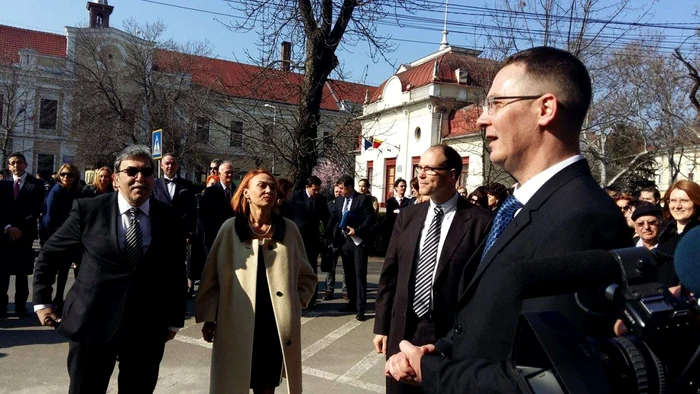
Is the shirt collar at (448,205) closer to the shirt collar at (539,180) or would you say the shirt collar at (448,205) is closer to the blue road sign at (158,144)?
the shirt collar at (539,180)

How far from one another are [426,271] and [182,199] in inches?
217

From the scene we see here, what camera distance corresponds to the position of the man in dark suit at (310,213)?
873cm

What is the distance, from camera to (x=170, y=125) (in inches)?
1082

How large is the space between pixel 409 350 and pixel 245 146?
10.6 metres

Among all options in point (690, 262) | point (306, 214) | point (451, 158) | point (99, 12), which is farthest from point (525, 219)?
point (99, 12)

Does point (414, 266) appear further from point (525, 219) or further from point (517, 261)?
point (517, 261)

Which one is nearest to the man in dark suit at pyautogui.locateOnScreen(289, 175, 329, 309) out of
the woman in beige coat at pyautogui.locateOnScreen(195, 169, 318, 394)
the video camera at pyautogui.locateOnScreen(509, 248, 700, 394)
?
the woman in beige coat at pyautogui.locateOnScreen(195, 169, 318, 394)

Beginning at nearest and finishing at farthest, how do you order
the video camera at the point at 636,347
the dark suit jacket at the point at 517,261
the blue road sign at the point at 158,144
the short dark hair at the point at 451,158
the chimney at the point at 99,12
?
1. the video camera at the point at 636,347
2. the dark suit jacket at the point at 517,261
3. the short dark hair at the point at 451,158
4. the blue road sign at the point at 158,144
5. the chimney at the point at 99,12

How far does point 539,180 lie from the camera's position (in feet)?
6.04

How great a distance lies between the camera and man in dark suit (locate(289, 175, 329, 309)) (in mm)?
8734

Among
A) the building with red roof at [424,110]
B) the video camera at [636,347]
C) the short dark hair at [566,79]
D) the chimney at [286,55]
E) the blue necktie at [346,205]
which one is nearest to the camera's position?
the video camera at [636,347]

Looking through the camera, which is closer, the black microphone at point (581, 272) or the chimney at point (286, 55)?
the black microphone at point (581, 272)

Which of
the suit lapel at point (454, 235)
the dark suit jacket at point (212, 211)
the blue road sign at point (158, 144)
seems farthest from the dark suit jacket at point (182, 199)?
the suit lapel at point (454, 235)

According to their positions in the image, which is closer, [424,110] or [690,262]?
[690,262]
